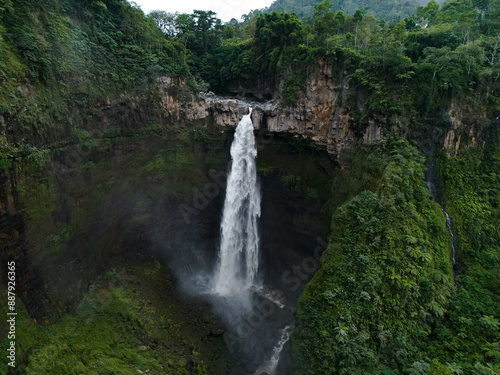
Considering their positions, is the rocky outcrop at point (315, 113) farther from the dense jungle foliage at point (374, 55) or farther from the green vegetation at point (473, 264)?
the green vegetation at point (473, 264)

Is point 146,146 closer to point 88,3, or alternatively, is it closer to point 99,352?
point 88,3

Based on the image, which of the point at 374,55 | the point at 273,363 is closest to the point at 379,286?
the point at 273,363

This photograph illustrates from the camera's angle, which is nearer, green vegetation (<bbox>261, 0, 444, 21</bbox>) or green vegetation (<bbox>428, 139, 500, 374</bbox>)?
green vegetation (<bbox>428, 139, 500, 374</bbox>)

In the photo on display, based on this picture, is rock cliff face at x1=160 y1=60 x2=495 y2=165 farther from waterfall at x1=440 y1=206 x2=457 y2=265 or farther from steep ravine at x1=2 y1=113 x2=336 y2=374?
waterfall at x1=440 y1=206 x2=457 y2=265

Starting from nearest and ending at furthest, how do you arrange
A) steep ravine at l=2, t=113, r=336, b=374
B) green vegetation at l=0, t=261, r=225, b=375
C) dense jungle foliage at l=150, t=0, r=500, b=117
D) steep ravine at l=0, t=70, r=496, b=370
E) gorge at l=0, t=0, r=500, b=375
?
1. green vegetation at l=0, t=261, r=225, b=375
2. gorge at l=0, t=0, r=500, b=375
3. steep ravine at l=2, t=113, r=336, b=374
4. steep ravine at l=0, t=70, r=496, b=370
5. dense jungle foliage at l=150, t=0, r=500, b=117

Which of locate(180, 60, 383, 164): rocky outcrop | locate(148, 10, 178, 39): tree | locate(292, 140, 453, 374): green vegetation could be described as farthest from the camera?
locate(148, 10, 178, 39): tree

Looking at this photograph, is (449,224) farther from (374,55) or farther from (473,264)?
(374,55)

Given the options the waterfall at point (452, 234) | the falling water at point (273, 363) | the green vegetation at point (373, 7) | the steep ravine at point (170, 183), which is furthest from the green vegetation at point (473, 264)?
the green vegetation at point (373, 7)

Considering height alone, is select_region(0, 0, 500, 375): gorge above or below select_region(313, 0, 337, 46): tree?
below

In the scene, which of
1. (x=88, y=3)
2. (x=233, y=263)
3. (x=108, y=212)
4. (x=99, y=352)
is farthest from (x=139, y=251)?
(x=88, y=3)

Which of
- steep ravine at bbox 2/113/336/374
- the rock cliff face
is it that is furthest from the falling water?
the rock cliff face
